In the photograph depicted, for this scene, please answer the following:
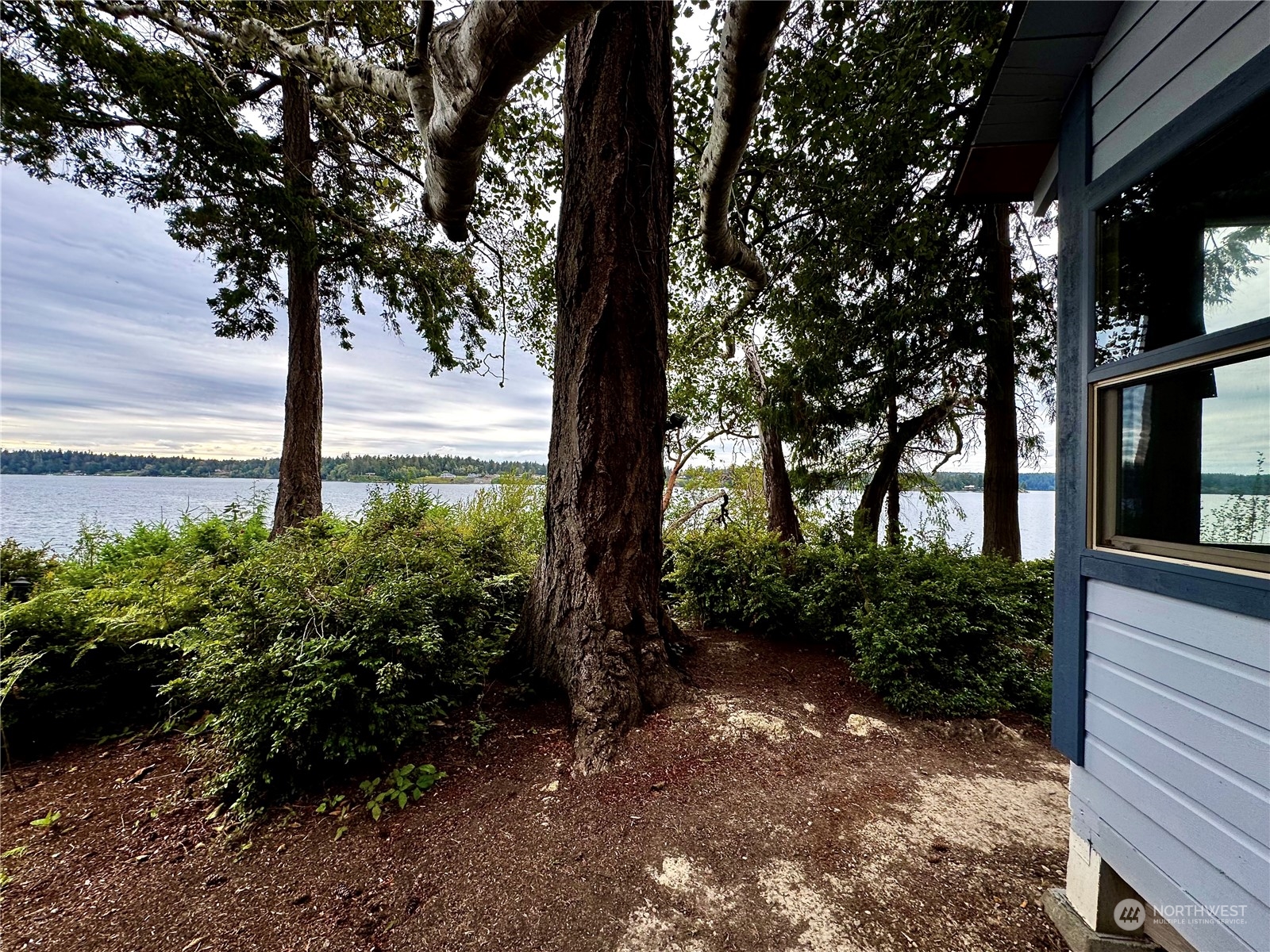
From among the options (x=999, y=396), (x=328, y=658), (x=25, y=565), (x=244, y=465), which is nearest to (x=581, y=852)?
(x=328, y=658)

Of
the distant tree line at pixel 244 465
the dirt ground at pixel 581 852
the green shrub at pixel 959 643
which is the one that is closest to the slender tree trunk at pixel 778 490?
the green shrub at pixel 959 643

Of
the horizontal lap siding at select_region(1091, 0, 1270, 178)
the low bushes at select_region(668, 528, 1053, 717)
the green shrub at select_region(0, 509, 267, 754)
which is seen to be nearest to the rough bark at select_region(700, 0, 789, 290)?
the horizontal lap siding at select_region(1091, 0, 1270, 178)

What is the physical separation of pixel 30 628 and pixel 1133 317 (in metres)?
6.14

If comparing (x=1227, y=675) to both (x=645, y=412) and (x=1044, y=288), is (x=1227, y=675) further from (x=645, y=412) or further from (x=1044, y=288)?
(x=1044, y=288)

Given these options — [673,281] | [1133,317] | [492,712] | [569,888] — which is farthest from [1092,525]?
[673,281]

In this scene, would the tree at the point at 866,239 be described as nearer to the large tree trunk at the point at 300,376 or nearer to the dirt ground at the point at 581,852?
the dirt ground at the point at 581,852

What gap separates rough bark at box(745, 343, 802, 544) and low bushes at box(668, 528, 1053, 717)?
131 centimetres

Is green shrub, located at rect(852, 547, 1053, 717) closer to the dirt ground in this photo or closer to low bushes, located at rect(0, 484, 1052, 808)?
low bushes, located at rect(0, 484, 1052, 808)

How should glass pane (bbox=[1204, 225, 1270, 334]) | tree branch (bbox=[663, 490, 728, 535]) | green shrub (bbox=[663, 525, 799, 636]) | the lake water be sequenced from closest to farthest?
glass pane (bbox=[1204, 225, 1270, 334])
green shrub (bbox=[663, 525, 799, 636])
the lake water
tree branch (bbox=[663, 490, 728, 535])

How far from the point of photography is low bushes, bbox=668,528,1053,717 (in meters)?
3.19

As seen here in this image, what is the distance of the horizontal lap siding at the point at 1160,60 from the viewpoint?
1260 mm

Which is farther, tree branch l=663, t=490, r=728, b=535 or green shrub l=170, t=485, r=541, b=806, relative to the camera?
tree branch l=663, t=490, r=728, b=535

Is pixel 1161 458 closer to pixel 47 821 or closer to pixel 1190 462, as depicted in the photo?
pixel 1190 462

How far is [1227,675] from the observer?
3.98ft
